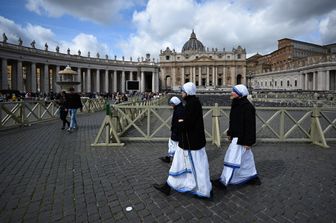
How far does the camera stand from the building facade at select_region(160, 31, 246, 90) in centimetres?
10688

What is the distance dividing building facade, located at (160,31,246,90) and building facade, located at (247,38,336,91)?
9.95 meters

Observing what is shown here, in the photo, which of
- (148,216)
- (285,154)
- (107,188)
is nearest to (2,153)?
(107,188)

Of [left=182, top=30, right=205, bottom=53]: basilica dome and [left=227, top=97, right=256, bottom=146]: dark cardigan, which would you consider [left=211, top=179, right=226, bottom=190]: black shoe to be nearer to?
[left=227, top=97, right=256, bottom=146]: dark cardigan

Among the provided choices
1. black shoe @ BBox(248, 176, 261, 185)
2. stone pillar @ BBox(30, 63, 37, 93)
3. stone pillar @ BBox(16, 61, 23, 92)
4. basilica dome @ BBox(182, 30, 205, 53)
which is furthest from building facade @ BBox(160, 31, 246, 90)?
black shoe @ BBox(248, 176, 261, 185)

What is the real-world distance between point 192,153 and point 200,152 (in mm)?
139

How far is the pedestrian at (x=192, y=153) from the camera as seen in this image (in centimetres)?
391

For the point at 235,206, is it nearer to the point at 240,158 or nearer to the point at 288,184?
the point at 240,158

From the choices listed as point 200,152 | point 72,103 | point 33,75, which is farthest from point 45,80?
point 200,152

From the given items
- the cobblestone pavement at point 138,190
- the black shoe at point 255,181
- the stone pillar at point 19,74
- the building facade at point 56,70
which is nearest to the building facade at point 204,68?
the building facade at point 56,70

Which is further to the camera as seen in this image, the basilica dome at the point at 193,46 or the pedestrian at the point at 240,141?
the basilica dome at the point at 193,46

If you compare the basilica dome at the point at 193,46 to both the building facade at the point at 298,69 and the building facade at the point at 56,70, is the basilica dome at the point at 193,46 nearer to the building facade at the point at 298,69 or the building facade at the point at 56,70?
the building facade at the point at 298,69

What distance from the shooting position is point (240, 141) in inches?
172

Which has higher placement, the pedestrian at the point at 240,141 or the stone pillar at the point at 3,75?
the stone pillar at the point at 3,75

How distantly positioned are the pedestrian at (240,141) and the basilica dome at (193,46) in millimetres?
117047
